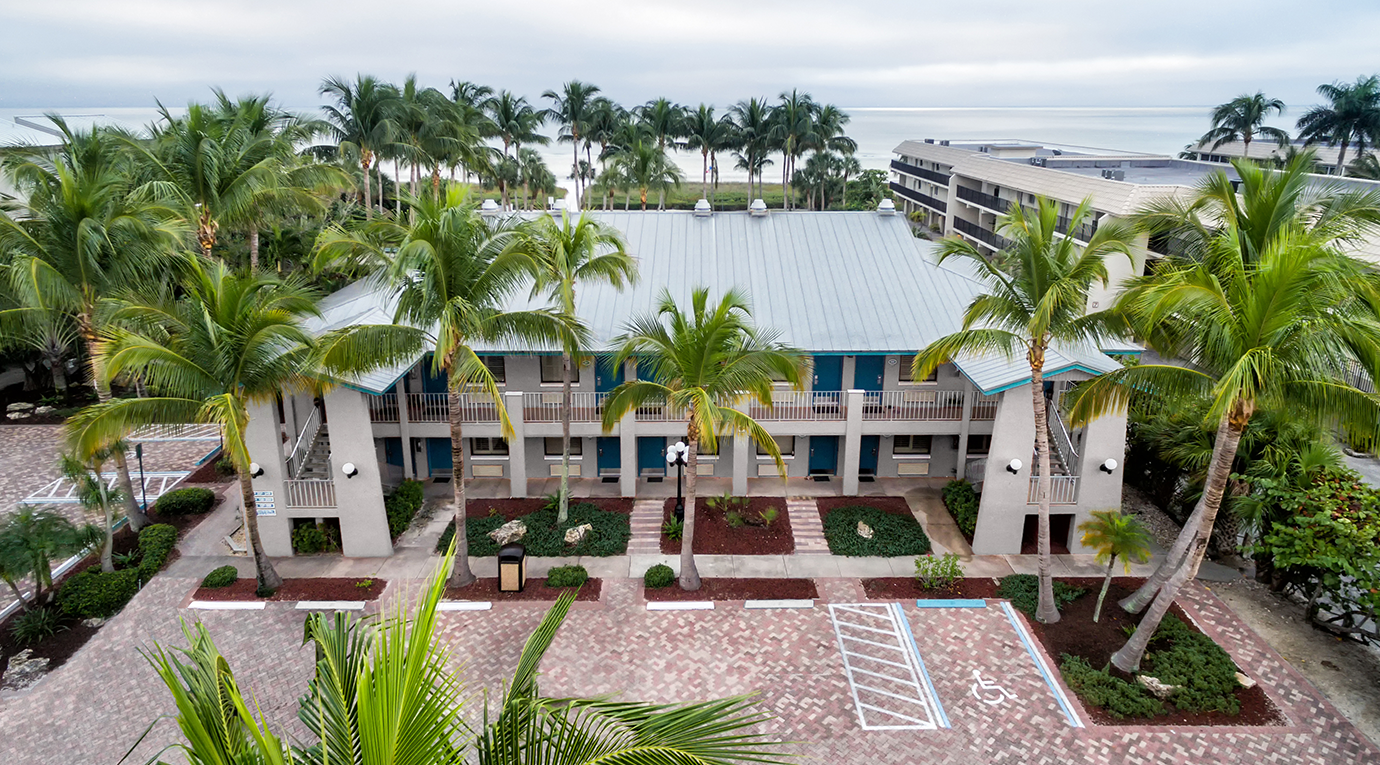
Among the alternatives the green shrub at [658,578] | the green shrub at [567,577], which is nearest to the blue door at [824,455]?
the green shrub at [658,578]

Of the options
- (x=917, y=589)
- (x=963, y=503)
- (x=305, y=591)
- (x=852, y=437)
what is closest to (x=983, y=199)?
(x=852, y=437)

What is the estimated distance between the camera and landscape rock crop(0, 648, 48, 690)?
15.4 m

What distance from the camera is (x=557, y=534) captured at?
69.8 ft

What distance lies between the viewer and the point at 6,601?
18.2 metres

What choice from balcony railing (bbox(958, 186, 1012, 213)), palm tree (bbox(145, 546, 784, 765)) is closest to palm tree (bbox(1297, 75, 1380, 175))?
balcony railing (bbox(958, 186, 1012, 213))

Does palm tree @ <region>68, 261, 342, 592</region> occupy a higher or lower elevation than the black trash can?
higher

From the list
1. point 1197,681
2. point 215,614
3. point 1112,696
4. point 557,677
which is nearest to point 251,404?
point 215,614

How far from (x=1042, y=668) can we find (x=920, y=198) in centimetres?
6759

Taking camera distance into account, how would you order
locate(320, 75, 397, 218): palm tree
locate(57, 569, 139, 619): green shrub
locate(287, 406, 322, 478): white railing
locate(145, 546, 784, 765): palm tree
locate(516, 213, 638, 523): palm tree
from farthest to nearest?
locate(320, 75, 397, 218): palm tree < locate(287, 406, 322, 478): white railing < locate(516, 213, 638, 523): palm tree < locate(57, 569, 139, 619): green shrub < locate(145, 546, 784, 765): palm tree

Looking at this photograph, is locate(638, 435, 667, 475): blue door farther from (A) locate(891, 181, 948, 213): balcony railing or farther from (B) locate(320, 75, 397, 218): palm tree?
(A) locate(891, 181, 948, 213): balcony railing

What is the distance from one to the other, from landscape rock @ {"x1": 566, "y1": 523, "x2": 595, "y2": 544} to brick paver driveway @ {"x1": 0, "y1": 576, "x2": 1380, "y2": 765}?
2.23 meters

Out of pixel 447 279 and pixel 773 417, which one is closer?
pixel 447 279

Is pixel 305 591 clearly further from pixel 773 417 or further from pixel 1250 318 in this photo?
pixel 1250 318

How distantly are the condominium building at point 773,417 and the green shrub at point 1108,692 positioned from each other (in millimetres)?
4829
